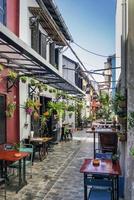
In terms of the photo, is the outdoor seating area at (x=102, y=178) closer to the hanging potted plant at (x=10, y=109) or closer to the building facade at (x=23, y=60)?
the building facade at (x=23, y=60)

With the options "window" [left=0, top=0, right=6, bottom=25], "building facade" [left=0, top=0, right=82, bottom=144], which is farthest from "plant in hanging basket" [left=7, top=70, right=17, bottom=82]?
"window" [left=0, top=0, right=6, bottom=25]

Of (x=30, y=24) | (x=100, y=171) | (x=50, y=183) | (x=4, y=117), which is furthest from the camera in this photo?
(x=30, y=24)

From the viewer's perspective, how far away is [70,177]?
9.48 metres

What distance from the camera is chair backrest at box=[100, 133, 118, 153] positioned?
11.6m

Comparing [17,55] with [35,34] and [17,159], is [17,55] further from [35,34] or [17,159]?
[35,34]

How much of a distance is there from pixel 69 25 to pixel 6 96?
7.88 meters

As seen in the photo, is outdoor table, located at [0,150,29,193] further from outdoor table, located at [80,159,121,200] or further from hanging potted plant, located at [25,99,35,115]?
hanging potted plant, located at [25,99,35,115]

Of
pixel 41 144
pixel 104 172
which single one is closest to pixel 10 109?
pixel 41 144

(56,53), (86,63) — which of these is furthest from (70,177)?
(86,63)

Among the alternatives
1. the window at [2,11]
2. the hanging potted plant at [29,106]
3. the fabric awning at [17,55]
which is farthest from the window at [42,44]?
the window at [2,11]

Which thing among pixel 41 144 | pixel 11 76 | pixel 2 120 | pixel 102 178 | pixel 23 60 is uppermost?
pixel 23 60

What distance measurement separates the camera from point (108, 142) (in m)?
11.9

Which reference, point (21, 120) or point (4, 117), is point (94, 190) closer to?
point (4, 117)

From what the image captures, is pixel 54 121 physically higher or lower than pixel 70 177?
higher
